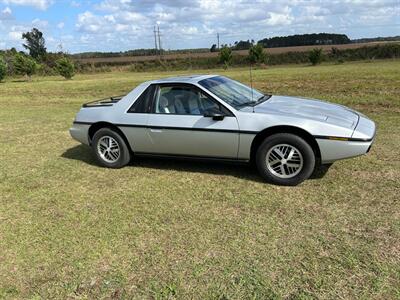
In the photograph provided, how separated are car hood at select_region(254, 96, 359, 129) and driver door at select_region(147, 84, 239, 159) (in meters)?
0.51

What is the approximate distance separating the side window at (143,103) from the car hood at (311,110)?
5.25ft

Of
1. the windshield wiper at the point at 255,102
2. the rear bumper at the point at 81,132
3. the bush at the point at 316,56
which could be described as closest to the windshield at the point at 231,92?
the windshield wiper at the point at 255,102

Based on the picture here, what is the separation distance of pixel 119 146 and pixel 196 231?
2.55m

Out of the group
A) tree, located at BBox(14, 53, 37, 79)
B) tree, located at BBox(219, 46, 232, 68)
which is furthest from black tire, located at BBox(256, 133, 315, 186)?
tree, located at BBox(219, 46, 232, 68)

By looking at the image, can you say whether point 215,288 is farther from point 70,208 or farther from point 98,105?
point 98,105

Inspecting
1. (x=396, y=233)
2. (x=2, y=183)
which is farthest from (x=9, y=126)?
(x=396, y=233)

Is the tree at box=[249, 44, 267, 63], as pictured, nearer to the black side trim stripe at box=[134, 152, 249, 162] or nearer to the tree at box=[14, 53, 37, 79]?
the tree at box=[14, 53, 37, 79]

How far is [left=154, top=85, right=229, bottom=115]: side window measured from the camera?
17.6 ft

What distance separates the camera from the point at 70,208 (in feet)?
15.6

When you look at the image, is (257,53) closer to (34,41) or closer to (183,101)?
(183,101)

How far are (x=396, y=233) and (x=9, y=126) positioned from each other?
32.5ft

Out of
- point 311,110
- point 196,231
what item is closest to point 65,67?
point 311,110

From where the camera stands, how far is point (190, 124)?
537 centimetres

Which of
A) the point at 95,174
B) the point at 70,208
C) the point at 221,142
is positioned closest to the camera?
the point at 70,208
